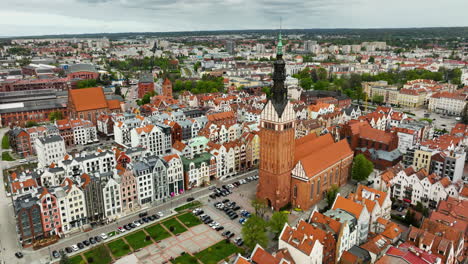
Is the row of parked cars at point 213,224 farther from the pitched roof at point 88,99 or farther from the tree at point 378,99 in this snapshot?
the tree at point 378,99

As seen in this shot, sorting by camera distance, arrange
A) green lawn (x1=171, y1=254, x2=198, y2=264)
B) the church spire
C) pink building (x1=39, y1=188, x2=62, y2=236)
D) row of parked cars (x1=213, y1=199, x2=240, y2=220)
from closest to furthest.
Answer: green lawn (x1=171, y1=254, x2=198, y2=264) → pink building (x1=39, y1=188, x2=62, y2=236) → the church spire → row of parked cars (x1=213, y1=199, x2=240, y2=220)

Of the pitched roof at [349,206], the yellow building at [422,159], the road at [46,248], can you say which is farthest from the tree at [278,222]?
the yellow building at [422,159]

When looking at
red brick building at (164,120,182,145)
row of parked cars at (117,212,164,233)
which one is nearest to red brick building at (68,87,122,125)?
red brick building at (164,120,182,145)

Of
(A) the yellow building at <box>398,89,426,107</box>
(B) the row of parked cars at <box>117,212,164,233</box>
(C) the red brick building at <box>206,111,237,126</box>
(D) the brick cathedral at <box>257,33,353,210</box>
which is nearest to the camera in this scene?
(B) the row of parked cars at <box>117,212,164,233</box>

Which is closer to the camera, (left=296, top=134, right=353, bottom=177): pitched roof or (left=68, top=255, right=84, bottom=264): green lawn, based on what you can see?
(left=68, top=255, right=84, bottom=264): green lawn

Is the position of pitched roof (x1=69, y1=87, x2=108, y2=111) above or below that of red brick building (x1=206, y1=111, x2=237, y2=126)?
above

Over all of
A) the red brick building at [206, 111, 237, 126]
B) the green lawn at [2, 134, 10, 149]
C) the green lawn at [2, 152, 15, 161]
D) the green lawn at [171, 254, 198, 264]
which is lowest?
the green lawn at [171, 254, 198, 264]

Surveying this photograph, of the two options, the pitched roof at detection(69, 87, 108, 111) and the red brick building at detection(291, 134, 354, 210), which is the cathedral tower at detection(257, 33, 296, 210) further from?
the pitched roof at detection(69, 87, 108, 111)
